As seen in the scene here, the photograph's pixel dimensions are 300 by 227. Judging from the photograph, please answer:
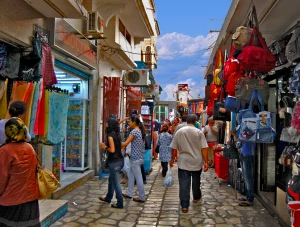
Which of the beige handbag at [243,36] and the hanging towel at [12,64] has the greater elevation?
the beige handbag at [243,36]

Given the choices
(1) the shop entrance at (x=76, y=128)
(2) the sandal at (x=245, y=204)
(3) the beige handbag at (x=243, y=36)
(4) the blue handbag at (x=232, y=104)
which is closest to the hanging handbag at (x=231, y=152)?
(2) the sandal at (x=245, y=204)

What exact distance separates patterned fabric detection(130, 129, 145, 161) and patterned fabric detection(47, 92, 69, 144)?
150cm

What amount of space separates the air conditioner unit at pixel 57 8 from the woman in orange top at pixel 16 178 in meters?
3.08

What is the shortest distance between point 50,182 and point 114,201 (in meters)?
3.51

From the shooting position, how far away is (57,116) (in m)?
6.20

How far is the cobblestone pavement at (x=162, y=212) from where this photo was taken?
5.40 m

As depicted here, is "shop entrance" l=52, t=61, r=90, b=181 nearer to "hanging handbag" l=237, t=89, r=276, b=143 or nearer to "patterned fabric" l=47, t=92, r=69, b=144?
"patterned fabric" l=47, t=92, r=69, b=144

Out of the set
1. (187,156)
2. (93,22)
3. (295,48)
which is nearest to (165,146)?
(187,156)

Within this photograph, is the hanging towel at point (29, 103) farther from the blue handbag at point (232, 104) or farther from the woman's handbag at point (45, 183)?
the blue handbag at point (232, 104)

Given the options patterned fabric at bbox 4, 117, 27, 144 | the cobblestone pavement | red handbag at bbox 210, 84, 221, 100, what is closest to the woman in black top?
the cobblestone pavement

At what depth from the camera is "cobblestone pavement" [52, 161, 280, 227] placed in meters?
5.40

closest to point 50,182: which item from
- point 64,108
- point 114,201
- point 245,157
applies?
point 64,108

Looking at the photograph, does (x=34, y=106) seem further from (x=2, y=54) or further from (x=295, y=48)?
(x=295, y=48)

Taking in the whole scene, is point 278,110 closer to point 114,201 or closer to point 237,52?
point 237,52
